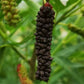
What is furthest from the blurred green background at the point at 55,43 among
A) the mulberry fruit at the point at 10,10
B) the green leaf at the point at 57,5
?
the mulberry fruit at the point at 10,10

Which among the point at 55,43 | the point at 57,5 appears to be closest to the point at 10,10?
the point at 57,5

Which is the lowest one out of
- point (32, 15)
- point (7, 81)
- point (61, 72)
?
point (61, 72)

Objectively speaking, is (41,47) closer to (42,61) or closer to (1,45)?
(42,61)

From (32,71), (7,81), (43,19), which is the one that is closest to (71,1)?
(43,19)

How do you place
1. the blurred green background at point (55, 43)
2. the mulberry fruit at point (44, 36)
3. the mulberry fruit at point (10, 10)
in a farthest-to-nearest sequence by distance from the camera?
the blurred green background at point (55, 43) → the mulberry fruit at point (10, 10) → the mulberry fruit at point (44, 36)

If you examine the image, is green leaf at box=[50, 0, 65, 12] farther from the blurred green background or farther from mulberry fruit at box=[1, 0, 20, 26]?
mulberry fruit at box=[1, 0, 20, 26]

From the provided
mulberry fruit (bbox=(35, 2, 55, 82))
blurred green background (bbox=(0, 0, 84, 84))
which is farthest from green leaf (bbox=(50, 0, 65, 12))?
mulberry fruit (bbox=(35, 2, 55, 82))

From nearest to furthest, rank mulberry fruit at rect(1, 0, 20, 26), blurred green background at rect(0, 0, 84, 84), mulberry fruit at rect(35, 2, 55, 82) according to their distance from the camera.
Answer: mulberry fruit at rect(35, 2, 55, 82)
mulberry fruit at rect(1, 0, 20, 26)
blurred green background at rect(0, 0, 84, 84)

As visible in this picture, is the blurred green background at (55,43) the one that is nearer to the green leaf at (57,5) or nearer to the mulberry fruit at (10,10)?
the green leaf at (57,5)
